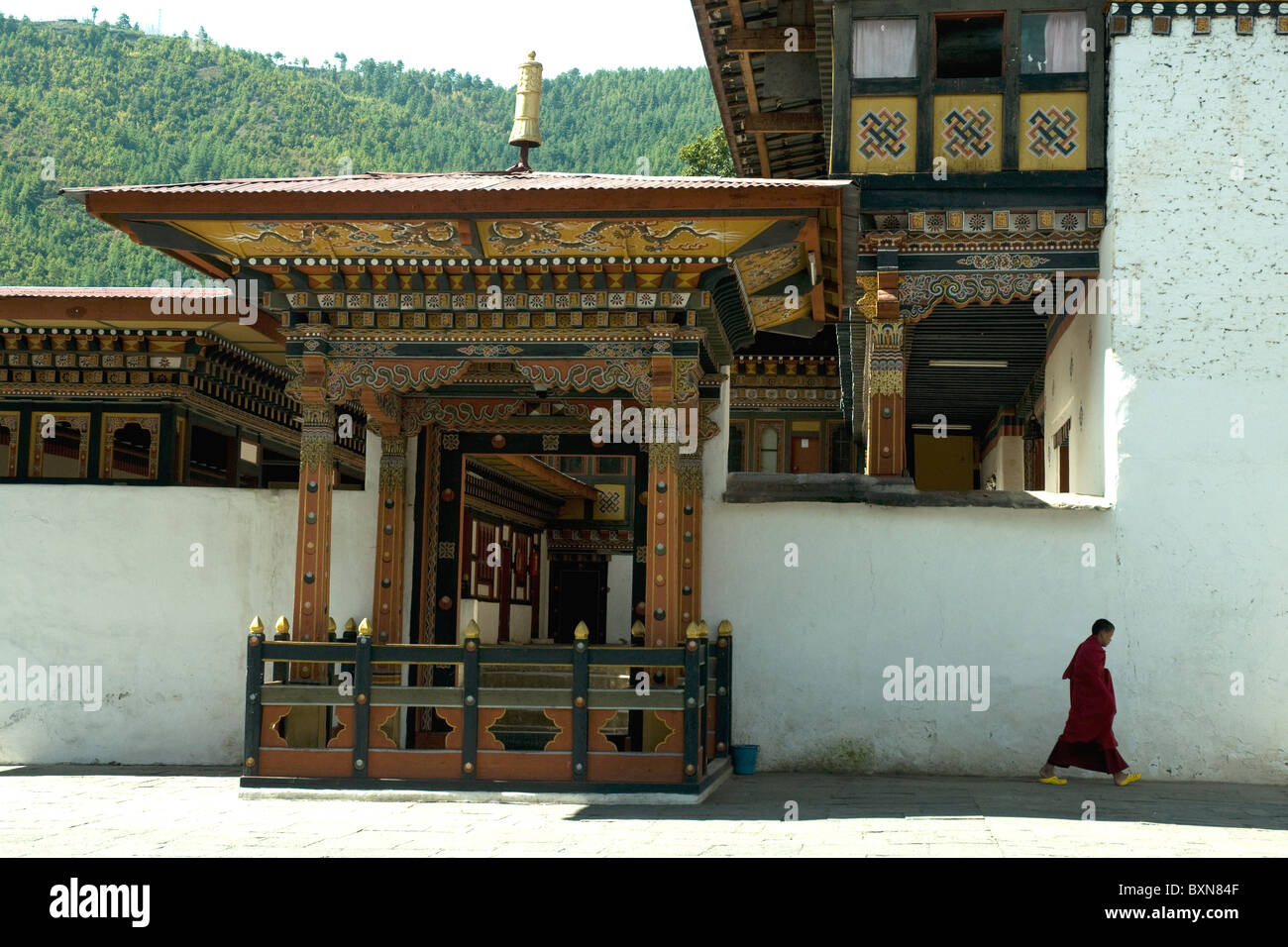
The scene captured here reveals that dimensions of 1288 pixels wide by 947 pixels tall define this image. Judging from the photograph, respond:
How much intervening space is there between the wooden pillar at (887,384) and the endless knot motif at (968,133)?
1.26 metres

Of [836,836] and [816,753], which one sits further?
[816,753]

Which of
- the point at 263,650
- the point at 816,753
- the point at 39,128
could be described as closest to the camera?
the point at 263,650

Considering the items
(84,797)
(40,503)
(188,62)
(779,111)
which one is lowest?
(84,797)

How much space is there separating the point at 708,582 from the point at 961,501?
207 cm

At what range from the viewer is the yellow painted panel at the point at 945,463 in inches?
956

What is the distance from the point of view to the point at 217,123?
76750 mm

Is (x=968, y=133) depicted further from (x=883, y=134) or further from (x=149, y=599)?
(x=149, y=599)

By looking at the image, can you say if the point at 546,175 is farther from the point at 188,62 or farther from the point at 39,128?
the point at 188,62

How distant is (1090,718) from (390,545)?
5.47 meters

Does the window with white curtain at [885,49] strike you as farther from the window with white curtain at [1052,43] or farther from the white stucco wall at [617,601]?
the white stucco wall at [617,601]

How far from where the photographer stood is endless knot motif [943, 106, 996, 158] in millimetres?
11625

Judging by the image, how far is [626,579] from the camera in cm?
2506

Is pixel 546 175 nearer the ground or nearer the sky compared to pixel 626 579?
nearer the sky
